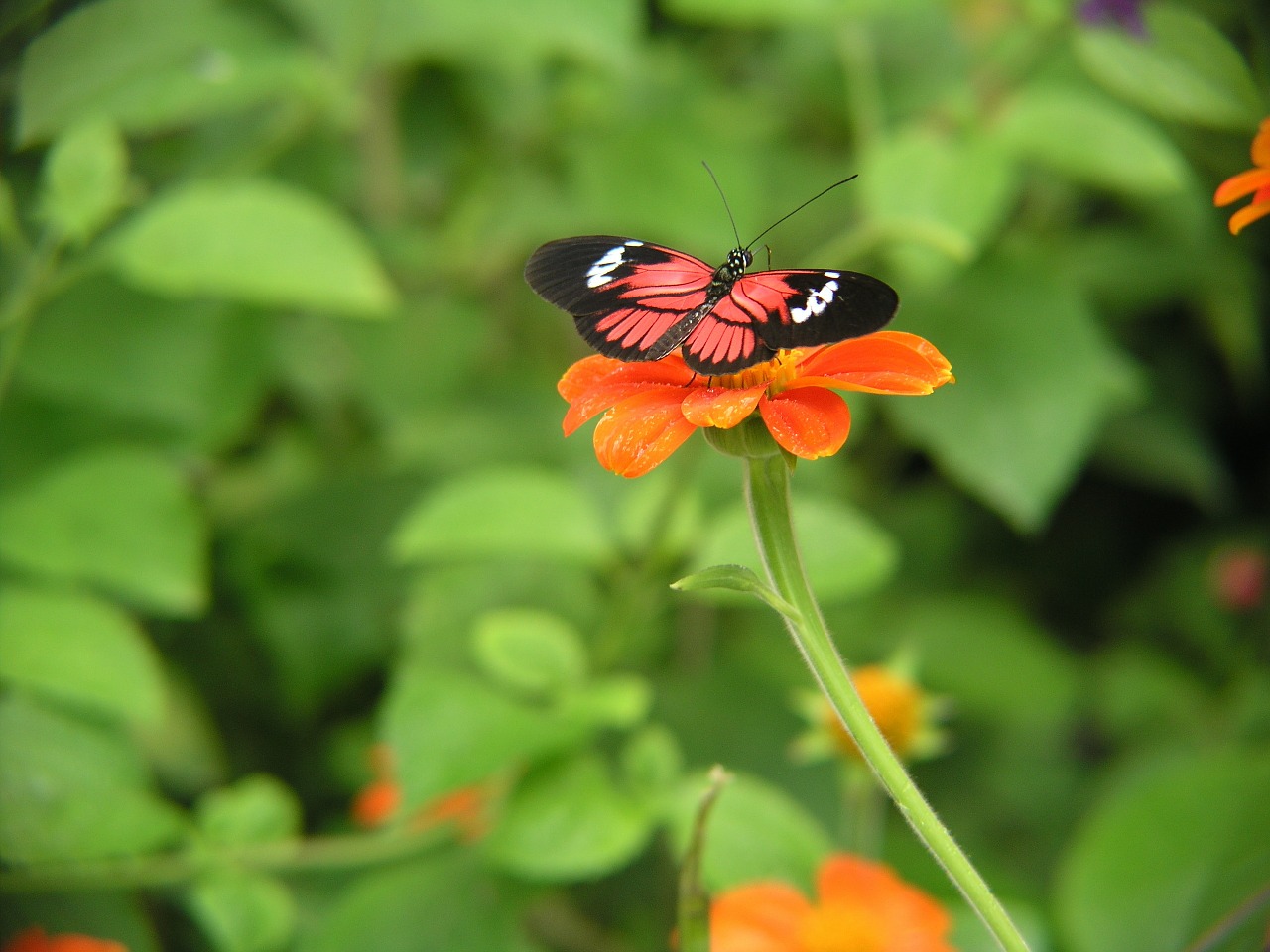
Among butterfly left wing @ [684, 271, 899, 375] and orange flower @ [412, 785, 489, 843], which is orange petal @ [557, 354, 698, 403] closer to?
butterfly left wing @ [684, 271, 899, 375]

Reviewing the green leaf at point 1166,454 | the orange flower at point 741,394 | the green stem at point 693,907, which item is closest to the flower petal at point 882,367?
the orange flower at point 741,394

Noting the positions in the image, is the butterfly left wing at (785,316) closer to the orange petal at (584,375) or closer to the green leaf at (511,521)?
the orange petal at (584,375)

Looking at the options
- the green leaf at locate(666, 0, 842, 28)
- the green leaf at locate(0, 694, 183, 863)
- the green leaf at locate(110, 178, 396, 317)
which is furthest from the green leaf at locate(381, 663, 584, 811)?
the green leaf at locate(666, 0, 842, 28)

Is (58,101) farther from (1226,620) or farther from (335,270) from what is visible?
(1226,620)

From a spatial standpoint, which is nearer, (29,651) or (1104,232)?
(29,651)

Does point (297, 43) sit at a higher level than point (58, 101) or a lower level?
higher

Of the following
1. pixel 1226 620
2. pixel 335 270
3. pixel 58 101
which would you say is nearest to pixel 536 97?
pixel 335 270
